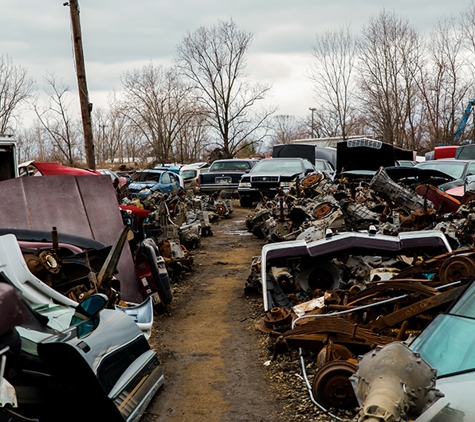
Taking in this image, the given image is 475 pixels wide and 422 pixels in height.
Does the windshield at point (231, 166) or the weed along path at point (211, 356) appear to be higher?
the windshield at point (231, 166)

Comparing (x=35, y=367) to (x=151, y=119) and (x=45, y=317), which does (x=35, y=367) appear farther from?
(x=151, y=119)

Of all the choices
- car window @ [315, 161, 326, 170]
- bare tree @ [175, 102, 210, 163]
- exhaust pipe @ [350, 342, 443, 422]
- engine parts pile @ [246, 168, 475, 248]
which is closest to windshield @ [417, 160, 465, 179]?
engine parts pile @ [246, 168, 475, 248]

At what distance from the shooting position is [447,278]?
18.1 ft

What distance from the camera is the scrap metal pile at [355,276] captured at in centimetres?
493

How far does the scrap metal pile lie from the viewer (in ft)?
16.2

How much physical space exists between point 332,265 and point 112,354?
364 cm

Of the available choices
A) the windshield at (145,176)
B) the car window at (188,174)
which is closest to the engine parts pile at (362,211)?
the windshield at (145,176)

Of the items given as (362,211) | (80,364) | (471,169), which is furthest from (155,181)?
(80,364)

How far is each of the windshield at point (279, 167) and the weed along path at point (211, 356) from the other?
26.3 feet

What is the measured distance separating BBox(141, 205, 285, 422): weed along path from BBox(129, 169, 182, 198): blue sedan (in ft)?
33.3

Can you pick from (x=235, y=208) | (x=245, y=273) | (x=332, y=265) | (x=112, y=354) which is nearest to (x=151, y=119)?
(x=235, y=208)

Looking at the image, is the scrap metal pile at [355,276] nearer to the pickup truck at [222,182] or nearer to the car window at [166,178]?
the car window at [166,178]

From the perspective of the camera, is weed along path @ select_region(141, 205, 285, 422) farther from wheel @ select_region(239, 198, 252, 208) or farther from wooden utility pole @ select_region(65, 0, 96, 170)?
wheel @ select_region(239, 198, 252, 208)

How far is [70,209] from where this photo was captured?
755 centimetres
